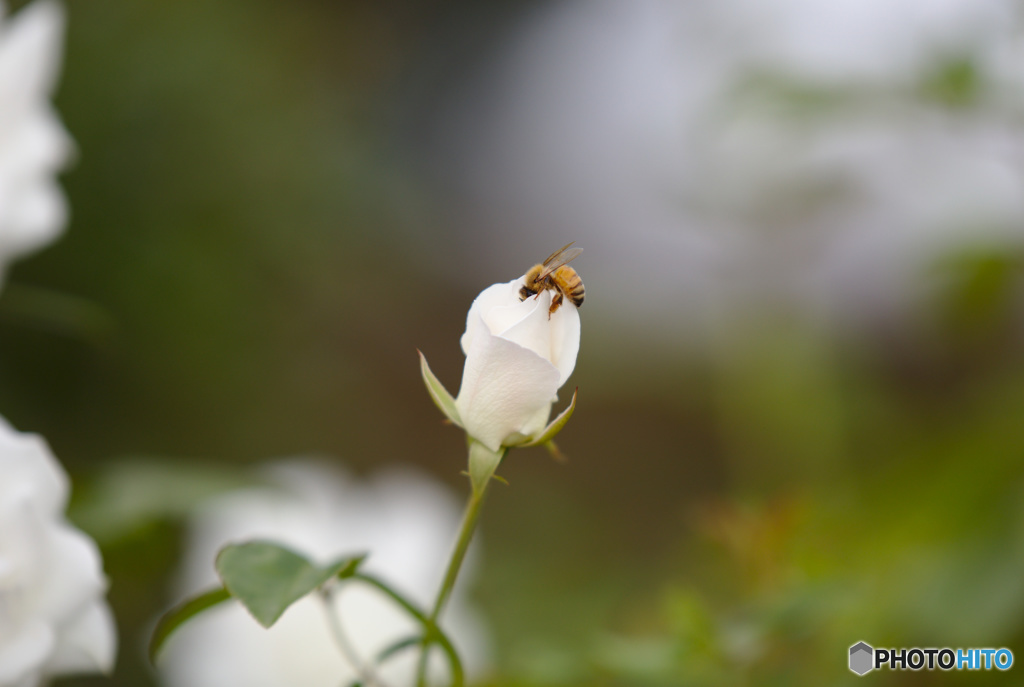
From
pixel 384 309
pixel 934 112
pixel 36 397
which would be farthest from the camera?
pixel 384 309

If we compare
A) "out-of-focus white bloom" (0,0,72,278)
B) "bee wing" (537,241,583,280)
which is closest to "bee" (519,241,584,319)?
"bee wing" (537,241,583,280)

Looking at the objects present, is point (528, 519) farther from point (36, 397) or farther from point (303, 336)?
point (36, 397)

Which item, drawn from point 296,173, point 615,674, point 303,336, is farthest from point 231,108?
point 615,674

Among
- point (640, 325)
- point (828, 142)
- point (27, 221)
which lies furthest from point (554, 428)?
point (640, 325)

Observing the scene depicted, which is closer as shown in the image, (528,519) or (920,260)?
(920,260)

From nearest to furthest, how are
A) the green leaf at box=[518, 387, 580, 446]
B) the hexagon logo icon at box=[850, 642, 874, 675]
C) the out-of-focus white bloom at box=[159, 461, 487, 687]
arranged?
the green leaf at box=[518, 387, 580, 446]
the hexagon logo icon at box=[850, 642, 874, 675]
the out-of-focus white bloom at box=[159, 461, 487, 687]

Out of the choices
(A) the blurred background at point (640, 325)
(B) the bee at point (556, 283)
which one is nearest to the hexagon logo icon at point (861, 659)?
(A) the blurred background at point (640, 325)

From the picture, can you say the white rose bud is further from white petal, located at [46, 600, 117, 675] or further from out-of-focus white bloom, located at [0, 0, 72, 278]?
out-of-focus white bloom, located at [0, 0, 72, 278]
